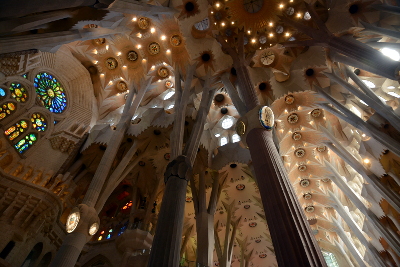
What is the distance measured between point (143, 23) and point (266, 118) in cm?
1019

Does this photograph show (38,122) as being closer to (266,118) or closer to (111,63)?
(111,63)

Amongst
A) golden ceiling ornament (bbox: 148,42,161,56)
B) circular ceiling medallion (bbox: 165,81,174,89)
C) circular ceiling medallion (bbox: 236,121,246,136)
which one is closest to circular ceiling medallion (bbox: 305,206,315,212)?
circular ceiling medallion (bbox: 165,81,174,89)

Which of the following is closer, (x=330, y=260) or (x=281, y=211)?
(x=281, y=211)

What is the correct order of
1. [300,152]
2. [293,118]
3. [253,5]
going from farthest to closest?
[300,152] < [293,118] < [253,5]

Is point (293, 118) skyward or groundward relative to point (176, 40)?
groundward

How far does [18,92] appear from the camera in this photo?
490 inches

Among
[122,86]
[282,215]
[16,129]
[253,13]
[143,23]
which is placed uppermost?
[253,13]

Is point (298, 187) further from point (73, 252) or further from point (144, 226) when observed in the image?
point (73, 252)

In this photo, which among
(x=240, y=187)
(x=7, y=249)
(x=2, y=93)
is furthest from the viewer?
(x=240, y=187)

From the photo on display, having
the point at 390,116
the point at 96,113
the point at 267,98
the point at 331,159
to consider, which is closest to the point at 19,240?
the point at 96,113

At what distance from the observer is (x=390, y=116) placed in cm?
972

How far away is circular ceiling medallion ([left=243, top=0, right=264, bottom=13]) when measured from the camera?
533 inches

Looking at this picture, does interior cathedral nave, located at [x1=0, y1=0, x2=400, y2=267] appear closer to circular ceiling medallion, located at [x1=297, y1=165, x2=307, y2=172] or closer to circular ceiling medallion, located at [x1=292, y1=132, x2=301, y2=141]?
circular ceiling medallion, located at [x1=292, y1=132, x2=301, y2=141]

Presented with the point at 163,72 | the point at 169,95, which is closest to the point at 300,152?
the point at 169,95
